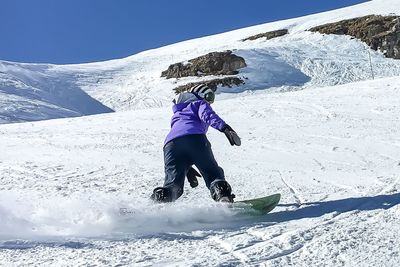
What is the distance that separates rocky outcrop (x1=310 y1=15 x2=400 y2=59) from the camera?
51812 millimetres

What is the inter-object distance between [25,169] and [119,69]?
50422 millimetres

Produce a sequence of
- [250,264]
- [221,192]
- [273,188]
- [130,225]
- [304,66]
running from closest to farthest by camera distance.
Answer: [250,264] → [130,225] → [221,192] → [273,188] → [304,66]

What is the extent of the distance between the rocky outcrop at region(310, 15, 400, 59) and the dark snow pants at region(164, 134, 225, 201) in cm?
4861

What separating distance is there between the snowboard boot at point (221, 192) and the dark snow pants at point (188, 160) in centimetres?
14

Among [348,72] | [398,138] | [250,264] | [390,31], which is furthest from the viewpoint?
[390,31]

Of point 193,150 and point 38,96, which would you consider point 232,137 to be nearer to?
point 193,150

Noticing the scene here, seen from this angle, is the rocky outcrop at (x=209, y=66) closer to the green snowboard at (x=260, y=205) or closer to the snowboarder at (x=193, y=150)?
the snowboarder at (x=193, y=150)

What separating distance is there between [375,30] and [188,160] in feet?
178

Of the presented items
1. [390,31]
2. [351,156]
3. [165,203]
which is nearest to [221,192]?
[165,203]

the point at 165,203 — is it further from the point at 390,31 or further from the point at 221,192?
the point at 390,31

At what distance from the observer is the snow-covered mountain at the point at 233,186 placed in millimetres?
3285

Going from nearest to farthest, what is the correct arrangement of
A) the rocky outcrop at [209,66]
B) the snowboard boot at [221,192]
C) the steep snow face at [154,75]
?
the snowboard boot at [221,192] < the steep snow face at [154,75] < the rocky outcrop at [209,66]

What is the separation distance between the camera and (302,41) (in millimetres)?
56219

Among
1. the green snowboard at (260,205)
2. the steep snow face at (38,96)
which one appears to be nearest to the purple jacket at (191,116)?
the green snowboard at (260,205)
